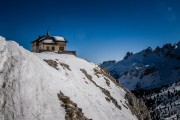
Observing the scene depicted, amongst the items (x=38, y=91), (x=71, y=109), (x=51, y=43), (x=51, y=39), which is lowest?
(x=71, y=109)

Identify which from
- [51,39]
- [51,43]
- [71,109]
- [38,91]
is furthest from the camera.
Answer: [51,39]

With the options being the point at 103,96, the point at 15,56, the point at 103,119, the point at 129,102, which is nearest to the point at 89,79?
the point at 103,96

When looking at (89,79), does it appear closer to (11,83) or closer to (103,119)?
(103,119)

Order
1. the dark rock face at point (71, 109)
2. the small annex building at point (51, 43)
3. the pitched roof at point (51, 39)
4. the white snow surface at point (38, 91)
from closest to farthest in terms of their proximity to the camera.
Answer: the white snow surface at point (38, 91) < the dark rock face at point (71, 109) < the small annex building at point (51, 43) < the pitched roof at point (51, 39)

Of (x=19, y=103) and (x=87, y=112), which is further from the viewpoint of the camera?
(x=87, y=112)

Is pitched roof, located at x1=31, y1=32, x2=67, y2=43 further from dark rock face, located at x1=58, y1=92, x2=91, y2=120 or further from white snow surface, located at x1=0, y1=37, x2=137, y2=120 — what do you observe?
dark rock face, located at x1=58, y1=92, x2=91, y2=120

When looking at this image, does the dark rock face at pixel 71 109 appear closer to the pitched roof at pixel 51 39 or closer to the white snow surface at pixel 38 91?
the white snow surface at pixel 38 91

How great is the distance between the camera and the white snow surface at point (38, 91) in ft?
156

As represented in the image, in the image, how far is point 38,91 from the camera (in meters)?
52.2

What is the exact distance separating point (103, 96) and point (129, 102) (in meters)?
16.3

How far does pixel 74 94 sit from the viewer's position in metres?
59.6

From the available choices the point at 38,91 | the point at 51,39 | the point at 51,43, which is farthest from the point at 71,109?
the point at 51,39

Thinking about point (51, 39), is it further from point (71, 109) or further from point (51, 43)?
point (71, 109)

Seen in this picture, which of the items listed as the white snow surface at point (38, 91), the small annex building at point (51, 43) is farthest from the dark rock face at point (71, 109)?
the small annex building at point (51, 43)
